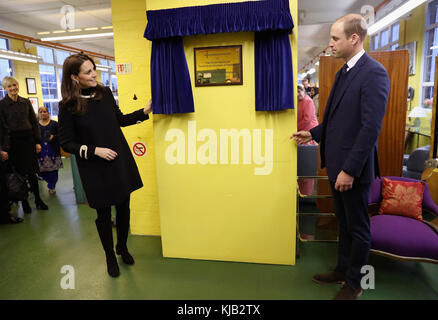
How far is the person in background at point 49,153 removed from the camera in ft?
15.6

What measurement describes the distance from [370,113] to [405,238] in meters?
1.06

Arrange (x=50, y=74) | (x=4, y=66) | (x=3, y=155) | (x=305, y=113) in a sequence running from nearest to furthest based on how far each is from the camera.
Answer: (x=3, y=155) → (x=305, y=113) → (x=4, y=66) → (x=50, y=74)

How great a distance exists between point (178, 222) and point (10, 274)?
1460 mm

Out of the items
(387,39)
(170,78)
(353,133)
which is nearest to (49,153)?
(170,78)

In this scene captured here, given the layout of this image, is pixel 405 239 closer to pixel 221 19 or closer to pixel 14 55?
pixel 221 19

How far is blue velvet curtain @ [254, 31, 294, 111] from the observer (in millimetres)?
2133

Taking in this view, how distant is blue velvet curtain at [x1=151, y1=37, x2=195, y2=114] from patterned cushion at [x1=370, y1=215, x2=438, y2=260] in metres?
1.70

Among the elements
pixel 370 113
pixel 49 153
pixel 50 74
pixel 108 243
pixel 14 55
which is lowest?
pixel 108 243

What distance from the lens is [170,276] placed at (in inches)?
93.2

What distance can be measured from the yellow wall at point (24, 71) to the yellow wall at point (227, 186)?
9.14 meters

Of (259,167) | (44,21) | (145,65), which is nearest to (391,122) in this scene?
(259,167)

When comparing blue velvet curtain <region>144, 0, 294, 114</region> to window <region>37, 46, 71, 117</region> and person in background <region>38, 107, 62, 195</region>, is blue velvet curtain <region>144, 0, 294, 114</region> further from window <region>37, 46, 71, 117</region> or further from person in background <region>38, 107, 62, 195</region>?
window <region>37, 46, 71, 117</region>

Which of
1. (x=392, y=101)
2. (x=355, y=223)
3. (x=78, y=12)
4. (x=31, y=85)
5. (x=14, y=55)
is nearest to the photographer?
(x=355, y=223)

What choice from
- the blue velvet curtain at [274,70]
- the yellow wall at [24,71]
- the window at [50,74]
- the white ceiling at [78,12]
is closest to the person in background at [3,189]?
the blue velvet curtain at [274,70]
